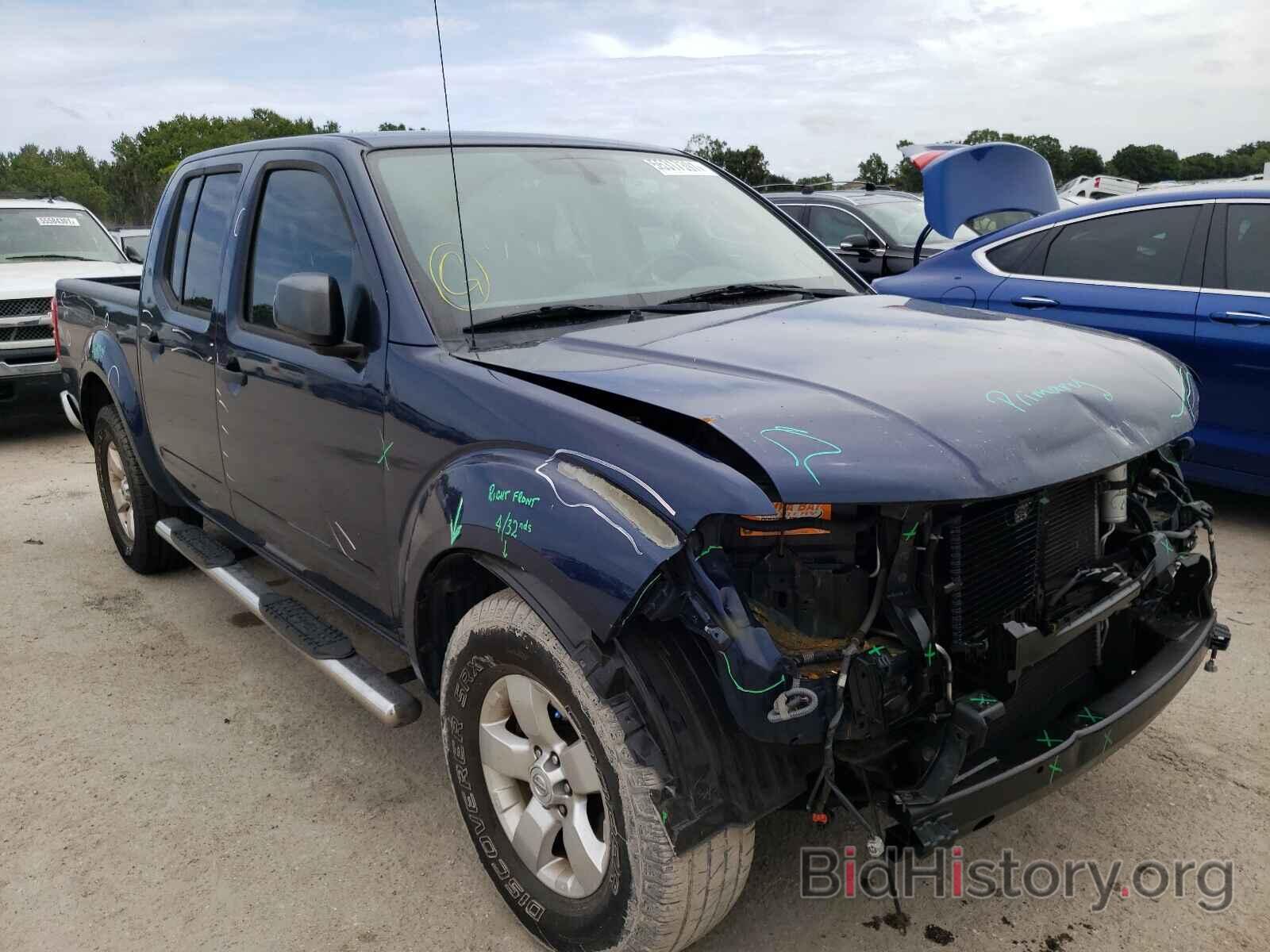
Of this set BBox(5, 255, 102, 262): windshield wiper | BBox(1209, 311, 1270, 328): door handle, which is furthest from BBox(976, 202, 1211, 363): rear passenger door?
BBox(5, 255, 102, 262): windshield wiper

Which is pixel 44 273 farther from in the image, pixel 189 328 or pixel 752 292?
pixel 752 292

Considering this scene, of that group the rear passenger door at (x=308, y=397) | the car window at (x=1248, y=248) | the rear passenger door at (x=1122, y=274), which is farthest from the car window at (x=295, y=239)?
the car window at (x=1248, y=248)

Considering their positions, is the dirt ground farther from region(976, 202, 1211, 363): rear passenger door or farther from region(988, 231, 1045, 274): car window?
region(988, 231, 1045, 274): car window

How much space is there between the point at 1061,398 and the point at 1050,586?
46 centimetres

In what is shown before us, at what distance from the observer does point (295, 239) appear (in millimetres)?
3168

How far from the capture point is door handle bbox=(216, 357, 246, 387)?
Result: 3.32 m

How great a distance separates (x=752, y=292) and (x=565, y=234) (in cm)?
60

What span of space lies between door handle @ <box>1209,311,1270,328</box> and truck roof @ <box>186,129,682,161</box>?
2.92m

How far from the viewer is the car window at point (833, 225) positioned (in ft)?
29.4

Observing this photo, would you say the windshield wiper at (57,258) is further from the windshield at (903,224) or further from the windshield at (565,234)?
the windshield at (565,234)

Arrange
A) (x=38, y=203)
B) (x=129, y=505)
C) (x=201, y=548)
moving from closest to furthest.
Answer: (x=201, y=548) < (x=129, y=505) < (x=38, y=203)

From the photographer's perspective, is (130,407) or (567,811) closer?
(567,811)

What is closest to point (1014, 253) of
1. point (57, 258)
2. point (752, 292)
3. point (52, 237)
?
point (752, 292)

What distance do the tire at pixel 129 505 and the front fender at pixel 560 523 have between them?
2748 millimetres
